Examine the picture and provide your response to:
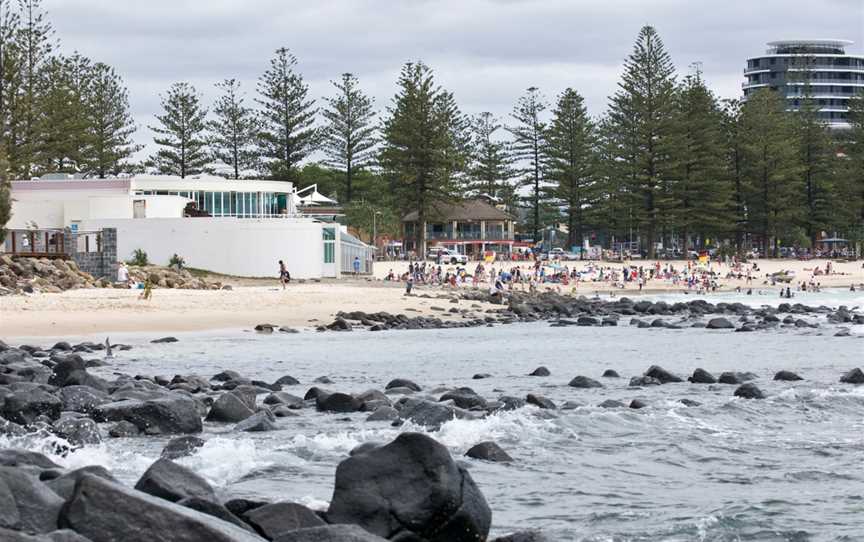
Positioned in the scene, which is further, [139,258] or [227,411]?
[139,258]

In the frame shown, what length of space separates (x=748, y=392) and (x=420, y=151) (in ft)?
152

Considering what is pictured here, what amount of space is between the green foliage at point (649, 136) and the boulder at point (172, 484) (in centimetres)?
5559

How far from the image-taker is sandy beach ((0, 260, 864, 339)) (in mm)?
23219

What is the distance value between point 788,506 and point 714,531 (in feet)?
3.18

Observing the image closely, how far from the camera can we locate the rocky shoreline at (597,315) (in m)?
26.9

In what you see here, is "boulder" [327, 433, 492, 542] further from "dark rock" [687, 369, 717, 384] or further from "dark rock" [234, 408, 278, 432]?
"dark rock" [687, 369, 717, 384]

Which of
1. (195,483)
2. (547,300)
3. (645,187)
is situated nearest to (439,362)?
(195,483)

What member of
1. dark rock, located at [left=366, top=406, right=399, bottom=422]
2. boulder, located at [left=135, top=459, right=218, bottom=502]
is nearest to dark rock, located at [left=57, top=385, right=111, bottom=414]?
dark rock, located at [left=366, top=406, right=399, bottom=422]

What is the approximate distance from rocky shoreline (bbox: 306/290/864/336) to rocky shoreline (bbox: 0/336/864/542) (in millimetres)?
11787

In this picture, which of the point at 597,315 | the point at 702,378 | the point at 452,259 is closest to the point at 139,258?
the point at 597,315

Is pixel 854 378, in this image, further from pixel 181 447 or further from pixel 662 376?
pixel 181 447

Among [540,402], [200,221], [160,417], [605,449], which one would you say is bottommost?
[605,449]

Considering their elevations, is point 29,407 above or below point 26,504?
below

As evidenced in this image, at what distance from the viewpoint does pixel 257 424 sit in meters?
10.5
